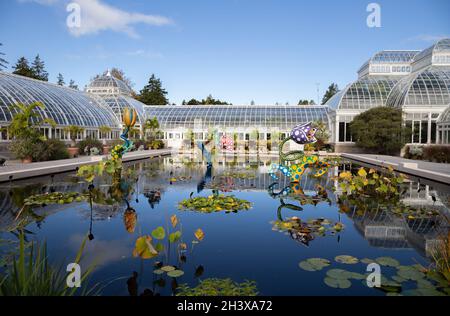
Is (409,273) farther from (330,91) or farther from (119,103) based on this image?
(330,91)

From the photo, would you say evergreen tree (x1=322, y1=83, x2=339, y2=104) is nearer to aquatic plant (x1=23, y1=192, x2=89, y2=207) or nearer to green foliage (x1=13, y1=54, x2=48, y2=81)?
green foliage (x1=13, y1=54, x2=48, y2=81)

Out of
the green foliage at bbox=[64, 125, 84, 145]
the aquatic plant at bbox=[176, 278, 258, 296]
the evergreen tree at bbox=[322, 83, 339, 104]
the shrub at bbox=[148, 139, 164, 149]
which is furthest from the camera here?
the evergreen tree at bbox=[322, 83, 339, 104]

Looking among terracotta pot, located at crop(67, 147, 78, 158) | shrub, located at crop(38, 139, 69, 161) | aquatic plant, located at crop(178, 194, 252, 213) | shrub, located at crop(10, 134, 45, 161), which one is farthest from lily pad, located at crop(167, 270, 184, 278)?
terracotta pot, located at crop(67, 147, 78, 158)

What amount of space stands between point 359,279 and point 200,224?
4.28 meters

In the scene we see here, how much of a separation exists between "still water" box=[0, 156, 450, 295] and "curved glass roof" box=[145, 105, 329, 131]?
32.3 metres

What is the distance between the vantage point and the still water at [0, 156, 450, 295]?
5.45 m

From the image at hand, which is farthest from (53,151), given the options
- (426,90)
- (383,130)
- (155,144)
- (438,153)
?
(426,90)

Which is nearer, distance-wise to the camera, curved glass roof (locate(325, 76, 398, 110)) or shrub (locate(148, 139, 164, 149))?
curved glass roof (locate(325, 76, 398, 110))

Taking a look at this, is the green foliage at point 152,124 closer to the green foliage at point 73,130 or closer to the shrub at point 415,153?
the green foliage at point 73,130

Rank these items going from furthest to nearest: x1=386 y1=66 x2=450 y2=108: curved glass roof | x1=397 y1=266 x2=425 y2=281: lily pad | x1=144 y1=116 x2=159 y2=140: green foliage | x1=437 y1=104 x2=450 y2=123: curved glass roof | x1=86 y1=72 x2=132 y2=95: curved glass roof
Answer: x1=86 y1=72 x2=132 y2=95: curved glass roof
x1=144 y1=116 x2=159 y2=140: green foliage
x1=386 y1=66 x2=450 y2=108: curved glass roof
x1=437 y1=104 x2=450 y2=123: curved glass roof
x1=397 y1=266 x2=425 y2=281: lily pad

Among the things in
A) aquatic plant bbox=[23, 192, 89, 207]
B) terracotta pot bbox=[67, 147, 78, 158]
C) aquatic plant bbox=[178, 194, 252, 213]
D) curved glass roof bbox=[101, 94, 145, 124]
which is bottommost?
aquatic plant bbox=[178, 194, 252, 213]

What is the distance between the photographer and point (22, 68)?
6203 centimetres
